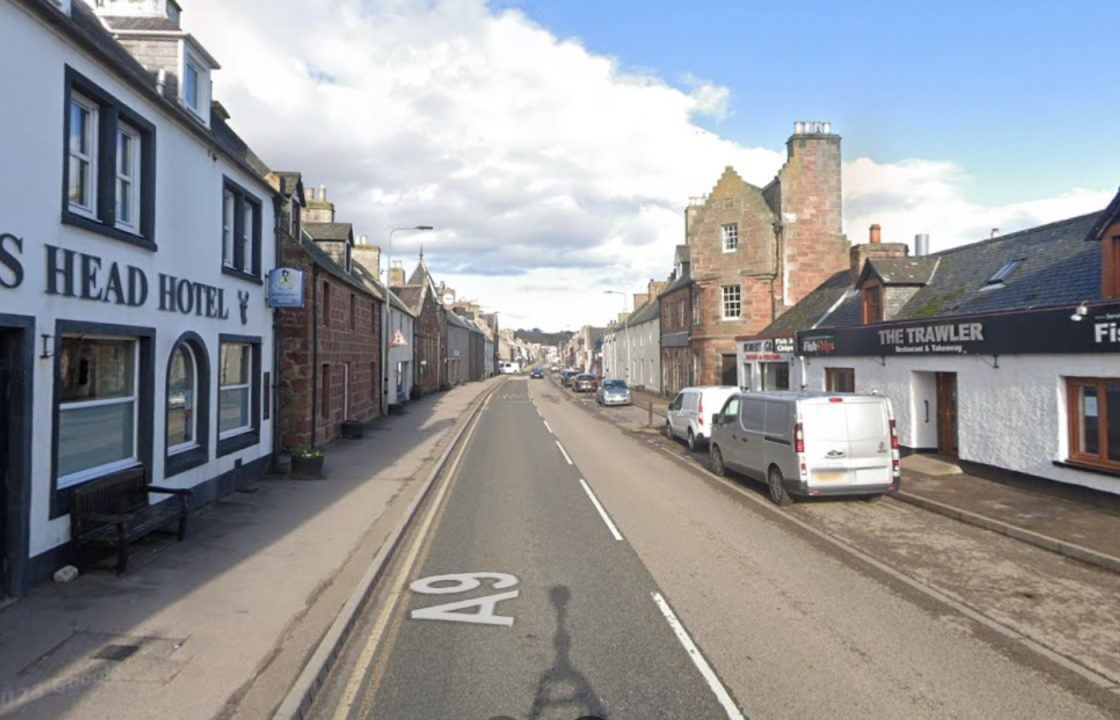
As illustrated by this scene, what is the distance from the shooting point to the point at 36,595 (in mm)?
6695

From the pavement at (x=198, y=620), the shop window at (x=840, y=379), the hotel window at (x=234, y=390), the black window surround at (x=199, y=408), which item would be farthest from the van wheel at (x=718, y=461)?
the black window surround at (x=199, y=408)

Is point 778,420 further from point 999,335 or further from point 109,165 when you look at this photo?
point 109,165

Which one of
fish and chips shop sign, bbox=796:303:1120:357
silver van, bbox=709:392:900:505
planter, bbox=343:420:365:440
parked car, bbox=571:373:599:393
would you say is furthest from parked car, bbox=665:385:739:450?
parked car, bbox=571:373:599:393

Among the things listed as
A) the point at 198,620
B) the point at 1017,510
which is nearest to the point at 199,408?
the point at 198,620

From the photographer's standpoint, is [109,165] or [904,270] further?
[904,270]

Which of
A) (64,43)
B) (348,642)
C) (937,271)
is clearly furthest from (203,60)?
(937,271)

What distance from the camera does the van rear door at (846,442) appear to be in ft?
36.7

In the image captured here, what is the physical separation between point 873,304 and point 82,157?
19.4 m

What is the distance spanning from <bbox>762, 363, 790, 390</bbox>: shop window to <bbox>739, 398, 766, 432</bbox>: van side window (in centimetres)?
1241

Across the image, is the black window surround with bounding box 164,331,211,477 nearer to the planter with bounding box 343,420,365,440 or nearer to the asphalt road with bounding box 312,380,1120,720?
the asphalt road with bounding box 312,380,1120,720

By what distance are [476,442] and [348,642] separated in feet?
51.7

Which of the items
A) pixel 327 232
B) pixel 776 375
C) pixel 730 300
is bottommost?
pixel 776 375

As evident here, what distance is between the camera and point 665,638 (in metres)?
5.95

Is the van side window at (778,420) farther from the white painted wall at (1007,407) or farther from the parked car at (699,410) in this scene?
the parked car at (699,410)
